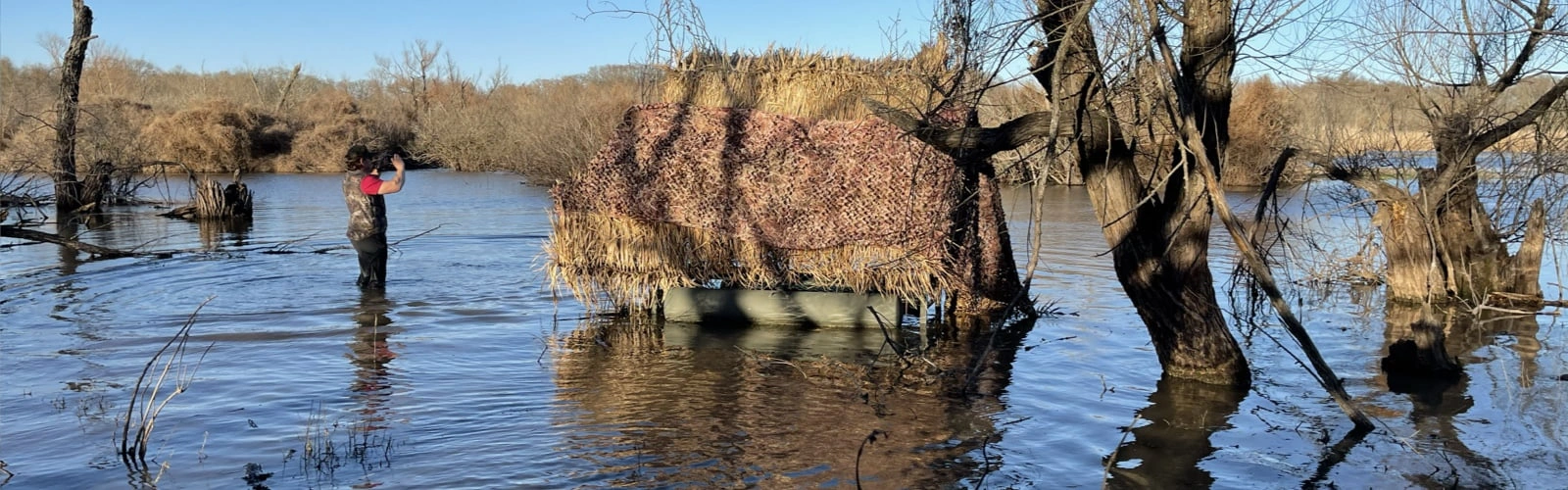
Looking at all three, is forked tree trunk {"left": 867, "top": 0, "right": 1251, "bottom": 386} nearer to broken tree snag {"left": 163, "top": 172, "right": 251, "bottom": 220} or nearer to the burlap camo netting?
the burlap camo netting

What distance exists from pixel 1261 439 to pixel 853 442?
2.40 metres

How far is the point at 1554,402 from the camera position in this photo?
8250mm

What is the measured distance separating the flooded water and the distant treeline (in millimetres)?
1605

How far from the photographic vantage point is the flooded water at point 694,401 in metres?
6.55

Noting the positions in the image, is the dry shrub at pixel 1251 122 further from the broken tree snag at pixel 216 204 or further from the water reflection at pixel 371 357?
the water reflection at pixel 371 357

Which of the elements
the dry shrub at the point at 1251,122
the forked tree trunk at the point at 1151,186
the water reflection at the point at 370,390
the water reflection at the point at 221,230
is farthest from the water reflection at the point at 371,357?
the dry shrub at the point at 1251,122

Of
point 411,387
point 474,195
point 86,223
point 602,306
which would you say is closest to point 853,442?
point 411,387

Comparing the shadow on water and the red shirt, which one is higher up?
the red shirt

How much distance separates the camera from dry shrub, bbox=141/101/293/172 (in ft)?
162

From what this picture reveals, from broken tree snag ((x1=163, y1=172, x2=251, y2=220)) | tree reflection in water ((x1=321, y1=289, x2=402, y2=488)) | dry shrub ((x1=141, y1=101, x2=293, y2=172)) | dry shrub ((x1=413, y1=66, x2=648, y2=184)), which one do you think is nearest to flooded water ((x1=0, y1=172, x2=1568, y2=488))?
tree reflection in water ((x1=321, y1=289, x2=402, y2=488))

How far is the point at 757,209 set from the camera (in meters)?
10.4

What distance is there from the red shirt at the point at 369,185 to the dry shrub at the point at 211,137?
40.6m

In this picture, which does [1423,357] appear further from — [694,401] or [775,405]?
[694,401]

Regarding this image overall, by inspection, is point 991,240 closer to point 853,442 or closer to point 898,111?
point 898,111
